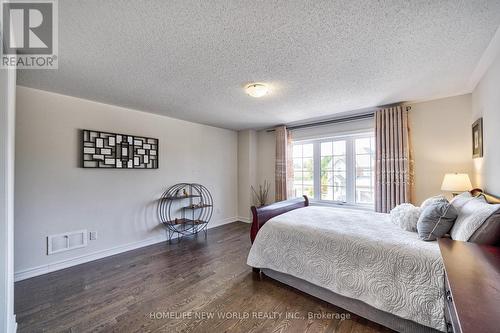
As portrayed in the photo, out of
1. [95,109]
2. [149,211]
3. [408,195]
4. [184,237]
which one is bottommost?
[184,237]

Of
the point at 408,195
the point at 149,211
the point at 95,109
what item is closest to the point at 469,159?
the point at 408,195

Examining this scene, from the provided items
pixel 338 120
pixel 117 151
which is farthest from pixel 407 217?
pixel 117 151

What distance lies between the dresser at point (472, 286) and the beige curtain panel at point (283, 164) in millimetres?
3283

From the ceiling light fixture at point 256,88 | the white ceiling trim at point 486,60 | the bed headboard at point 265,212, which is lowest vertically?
the bed headboard at point 265,212

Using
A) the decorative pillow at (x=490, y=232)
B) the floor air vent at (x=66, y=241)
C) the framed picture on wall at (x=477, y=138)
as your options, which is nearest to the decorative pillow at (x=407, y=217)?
the decorative pillow at (x=490, y=232)

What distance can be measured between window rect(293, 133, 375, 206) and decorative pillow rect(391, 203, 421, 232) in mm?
1526

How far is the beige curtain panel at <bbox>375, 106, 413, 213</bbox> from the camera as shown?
10.5ft

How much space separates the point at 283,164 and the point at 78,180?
364cm

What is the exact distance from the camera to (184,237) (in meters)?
4.06

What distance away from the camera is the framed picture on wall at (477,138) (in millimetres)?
2391

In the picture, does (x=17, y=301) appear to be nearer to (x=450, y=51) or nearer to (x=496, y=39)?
(x=450, y=51)

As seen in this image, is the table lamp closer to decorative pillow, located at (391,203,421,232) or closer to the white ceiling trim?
decorative pillow, located at (391,203,421,232)

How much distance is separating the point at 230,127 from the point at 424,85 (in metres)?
3.56

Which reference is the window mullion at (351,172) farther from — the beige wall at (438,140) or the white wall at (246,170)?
the white wall at (246,170)
